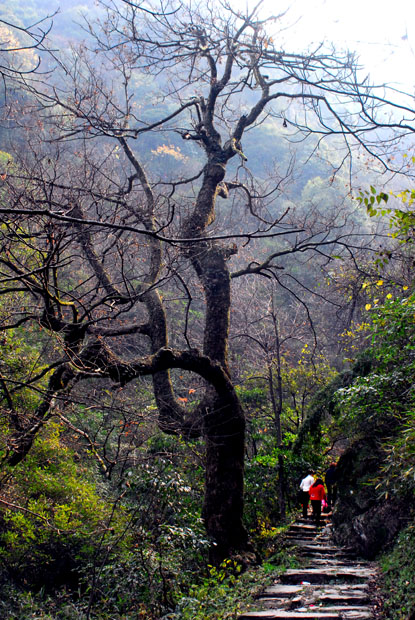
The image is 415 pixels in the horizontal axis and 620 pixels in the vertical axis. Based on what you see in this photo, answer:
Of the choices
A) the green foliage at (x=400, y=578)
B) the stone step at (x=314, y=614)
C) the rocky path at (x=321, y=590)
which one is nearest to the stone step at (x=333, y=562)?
the rocky path at (x=321, y=590)

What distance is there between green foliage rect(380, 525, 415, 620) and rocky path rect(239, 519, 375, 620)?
19 centimetres

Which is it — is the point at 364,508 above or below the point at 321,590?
above

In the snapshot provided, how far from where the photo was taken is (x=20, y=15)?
34.3 meters

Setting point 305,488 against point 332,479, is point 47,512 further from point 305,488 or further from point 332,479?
point 332,479

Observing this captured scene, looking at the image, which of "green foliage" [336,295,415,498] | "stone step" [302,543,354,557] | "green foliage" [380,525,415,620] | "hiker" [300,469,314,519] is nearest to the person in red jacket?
"hiker" [300,469,314,519]

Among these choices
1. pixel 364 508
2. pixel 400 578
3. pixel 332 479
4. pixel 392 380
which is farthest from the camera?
pixel 332 479

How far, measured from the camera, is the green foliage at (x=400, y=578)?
4.03 metres

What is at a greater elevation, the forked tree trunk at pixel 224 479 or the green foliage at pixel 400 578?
the forked tree trunk at pixel 224 479

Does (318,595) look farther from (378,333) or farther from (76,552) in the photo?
(76,552)

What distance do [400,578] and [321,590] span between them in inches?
33.2

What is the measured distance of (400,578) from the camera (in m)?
4.78

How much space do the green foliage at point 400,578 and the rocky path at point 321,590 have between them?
0.63 feet

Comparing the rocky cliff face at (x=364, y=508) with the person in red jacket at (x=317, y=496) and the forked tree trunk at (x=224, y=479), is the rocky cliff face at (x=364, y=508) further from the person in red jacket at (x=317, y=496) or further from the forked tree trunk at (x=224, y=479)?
the forked tree trunk at (x=224, y=479)

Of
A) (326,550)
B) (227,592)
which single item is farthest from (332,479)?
(227,592)
